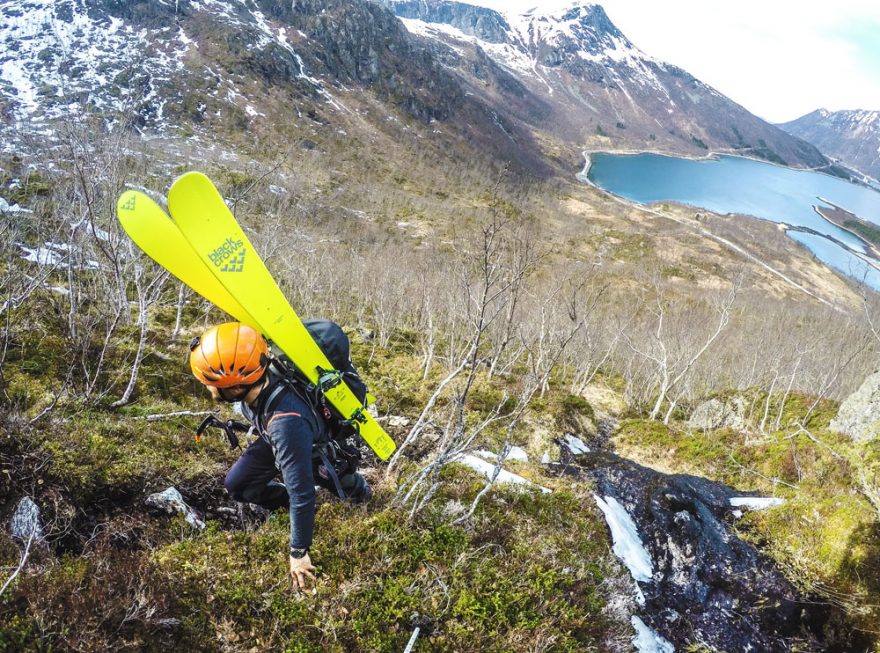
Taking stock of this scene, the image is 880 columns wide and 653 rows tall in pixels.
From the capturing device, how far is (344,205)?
100 m

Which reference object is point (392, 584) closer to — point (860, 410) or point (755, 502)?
point (755, 502)

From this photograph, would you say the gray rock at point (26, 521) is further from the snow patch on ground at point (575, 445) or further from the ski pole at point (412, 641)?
the snow patch on ground at point (575, 445)

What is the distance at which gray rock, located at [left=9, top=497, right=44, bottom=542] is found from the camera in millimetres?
3654

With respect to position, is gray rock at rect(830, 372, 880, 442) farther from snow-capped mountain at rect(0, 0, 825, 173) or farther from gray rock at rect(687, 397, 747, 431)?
snow-capped mountain at rect(0, 0, 825, 173)

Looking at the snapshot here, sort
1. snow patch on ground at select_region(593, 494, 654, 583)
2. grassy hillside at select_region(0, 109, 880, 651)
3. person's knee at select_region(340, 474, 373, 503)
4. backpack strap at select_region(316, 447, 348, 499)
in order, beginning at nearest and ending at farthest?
grassy hillside at select_region(0, 109, 880, 651) → backpack strap at select_region(316, 447, 348, 499) → person's knee at select_region(340, 474, 373, 503) → snow patch on ground at select_region(593, 494, 654, 583)

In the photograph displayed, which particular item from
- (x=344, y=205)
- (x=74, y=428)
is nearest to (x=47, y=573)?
(x=74, y=428)

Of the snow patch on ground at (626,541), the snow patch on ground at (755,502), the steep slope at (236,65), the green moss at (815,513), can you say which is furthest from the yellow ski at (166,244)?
the steep slope at (236,65)

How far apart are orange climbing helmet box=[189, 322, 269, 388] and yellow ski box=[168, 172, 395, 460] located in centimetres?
64

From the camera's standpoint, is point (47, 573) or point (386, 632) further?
point (386, 632)

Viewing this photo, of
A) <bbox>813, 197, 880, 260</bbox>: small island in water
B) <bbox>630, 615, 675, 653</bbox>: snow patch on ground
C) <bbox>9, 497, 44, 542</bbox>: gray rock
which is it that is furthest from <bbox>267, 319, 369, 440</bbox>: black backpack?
<bbox>813, 197, 880, 260</bbox>: small island in water

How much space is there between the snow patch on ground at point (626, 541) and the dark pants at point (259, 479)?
4.57m

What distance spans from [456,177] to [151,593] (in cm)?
15718

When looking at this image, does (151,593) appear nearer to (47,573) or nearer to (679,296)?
(47,573)

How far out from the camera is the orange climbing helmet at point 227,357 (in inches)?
132
